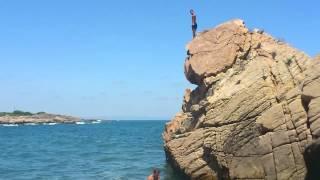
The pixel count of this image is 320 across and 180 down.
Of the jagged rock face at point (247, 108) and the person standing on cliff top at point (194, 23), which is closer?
the jagged rock face at point (247, 108)

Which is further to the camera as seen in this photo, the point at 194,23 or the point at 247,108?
the point at 194,23

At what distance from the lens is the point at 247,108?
104 ft

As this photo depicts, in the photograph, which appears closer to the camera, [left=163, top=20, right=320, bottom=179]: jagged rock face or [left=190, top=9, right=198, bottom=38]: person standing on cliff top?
[left=163, top=20, right=320, bottom=179]: jagged rock face

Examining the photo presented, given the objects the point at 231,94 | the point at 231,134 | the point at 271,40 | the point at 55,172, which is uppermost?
the point at 271,40

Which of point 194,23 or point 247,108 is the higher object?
point 194,23

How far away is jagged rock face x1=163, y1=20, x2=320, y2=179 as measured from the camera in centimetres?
2769

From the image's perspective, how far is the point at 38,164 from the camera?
55.5 metres

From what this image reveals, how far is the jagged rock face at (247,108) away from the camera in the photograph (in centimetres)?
2769

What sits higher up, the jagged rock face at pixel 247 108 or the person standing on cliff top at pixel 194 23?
the person standing on cliff top at pixel 194 23

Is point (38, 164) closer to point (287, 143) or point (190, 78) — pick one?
point (190, 78)

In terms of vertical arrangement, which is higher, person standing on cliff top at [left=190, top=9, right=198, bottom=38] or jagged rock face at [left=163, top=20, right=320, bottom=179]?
person standing on cliff top at [left=190, top=9, right=198, bottom=38]

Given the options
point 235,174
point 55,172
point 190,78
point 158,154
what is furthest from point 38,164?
point 235,174

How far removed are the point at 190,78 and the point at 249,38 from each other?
5601mm

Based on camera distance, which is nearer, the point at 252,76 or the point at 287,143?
the point at 287,143
